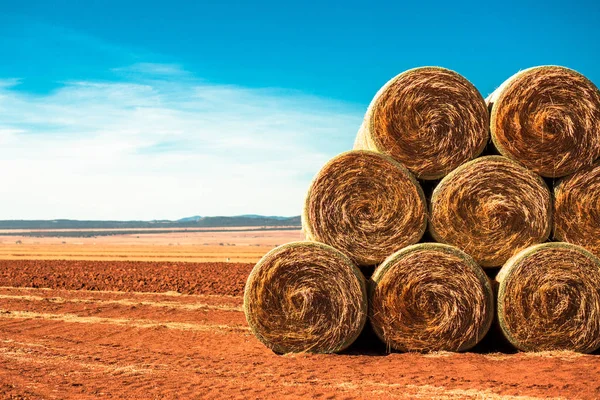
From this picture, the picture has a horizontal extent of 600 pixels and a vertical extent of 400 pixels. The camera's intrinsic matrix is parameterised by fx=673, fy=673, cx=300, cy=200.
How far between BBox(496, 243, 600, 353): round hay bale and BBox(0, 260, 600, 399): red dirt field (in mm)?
230

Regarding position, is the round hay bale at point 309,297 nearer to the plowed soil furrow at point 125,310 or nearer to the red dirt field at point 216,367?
the red dirt field at point 216,367

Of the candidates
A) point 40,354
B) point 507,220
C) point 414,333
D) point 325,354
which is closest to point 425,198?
point 507,220

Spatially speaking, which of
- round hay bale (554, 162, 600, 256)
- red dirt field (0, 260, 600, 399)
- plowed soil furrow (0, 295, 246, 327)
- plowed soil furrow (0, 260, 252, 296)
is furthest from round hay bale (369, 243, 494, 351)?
plowed soil furrow (0, 260, 252, 296)

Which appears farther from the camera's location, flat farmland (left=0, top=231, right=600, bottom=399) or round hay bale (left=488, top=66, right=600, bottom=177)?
round hay bale (left=488, top=66, right=600, bottom=177)

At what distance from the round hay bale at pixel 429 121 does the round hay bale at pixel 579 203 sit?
122 cm

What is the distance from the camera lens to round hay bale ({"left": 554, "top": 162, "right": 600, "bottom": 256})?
28.0 feet

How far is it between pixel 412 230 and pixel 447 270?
650mm

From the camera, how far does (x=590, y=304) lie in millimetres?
8305

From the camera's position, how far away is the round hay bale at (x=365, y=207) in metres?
8.41

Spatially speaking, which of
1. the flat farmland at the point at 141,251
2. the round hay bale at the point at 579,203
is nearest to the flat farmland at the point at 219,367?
the round hay bale at the point at 579,203

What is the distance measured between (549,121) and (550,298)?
7.28ft

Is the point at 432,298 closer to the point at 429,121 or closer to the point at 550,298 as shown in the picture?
the point at 550,298

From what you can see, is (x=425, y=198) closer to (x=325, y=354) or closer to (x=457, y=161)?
(x=457, y=161)

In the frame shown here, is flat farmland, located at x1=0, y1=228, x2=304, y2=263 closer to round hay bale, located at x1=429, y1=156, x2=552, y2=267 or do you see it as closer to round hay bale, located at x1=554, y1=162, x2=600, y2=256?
round hay bale, located at x1=429, y1=156, x2=552, y2=267
